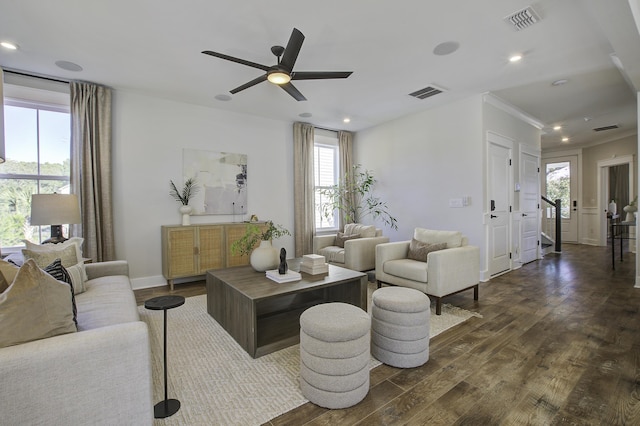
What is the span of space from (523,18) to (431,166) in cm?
261

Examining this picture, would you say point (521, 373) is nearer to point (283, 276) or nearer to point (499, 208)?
point (283, 276)

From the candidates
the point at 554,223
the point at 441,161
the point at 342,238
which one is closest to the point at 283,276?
the point at 342,238

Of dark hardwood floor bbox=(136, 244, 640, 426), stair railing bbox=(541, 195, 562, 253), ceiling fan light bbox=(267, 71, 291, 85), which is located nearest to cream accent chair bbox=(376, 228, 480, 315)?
dark hardwood floor bbox=(136, 244, 640, 426)

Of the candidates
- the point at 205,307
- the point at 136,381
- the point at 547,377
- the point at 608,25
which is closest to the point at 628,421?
the point at 547,377

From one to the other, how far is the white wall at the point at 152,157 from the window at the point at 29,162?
1.95 feet

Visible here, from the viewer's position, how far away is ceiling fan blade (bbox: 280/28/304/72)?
2.27 m

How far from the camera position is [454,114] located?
4.64m

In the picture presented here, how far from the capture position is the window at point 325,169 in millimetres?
6141

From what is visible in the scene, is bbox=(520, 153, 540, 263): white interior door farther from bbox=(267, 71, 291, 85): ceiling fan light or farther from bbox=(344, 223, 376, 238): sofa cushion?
bbox=(267, 71, 291, 85): ceiling fan light

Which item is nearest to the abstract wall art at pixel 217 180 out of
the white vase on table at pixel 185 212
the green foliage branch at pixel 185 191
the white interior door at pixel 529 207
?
the green foliage branch at pixel 185 191

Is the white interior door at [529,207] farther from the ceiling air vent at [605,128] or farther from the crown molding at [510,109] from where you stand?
the ceiling air vent at [605,128]

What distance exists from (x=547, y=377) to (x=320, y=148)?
523 cm

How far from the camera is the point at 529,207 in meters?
5.64

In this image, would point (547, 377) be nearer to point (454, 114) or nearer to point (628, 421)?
point (628, 421)
